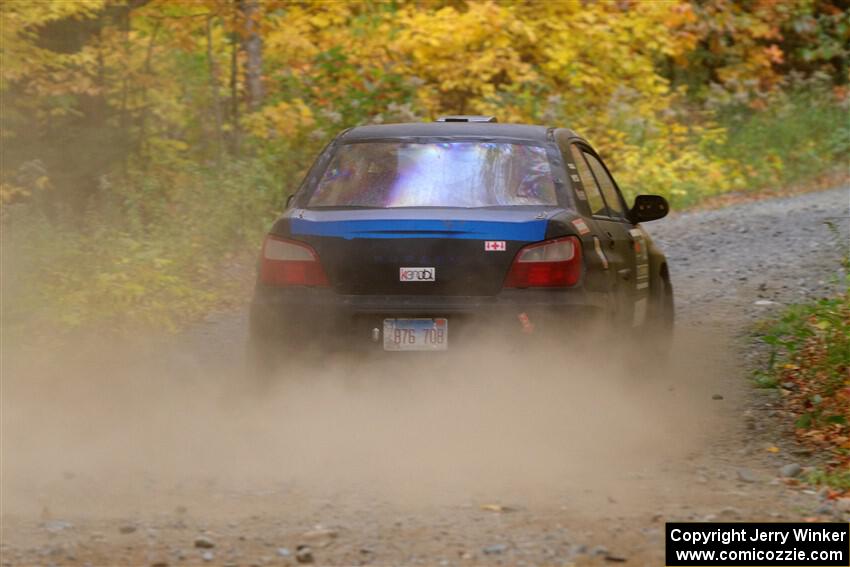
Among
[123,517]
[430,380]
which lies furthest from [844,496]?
[123,517]

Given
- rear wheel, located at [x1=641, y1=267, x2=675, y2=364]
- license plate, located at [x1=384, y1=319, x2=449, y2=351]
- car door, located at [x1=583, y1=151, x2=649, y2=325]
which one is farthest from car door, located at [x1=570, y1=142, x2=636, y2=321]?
license plate, located at [x1=384, y1=319, x2=449, y2=351]

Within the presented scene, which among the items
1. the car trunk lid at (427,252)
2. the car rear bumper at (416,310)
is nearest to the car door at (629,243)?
the car rear bumper at (416,310)

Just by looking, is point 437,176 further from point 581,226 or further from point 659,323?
point 659,323

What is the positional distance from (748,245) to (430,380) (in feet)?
31.3

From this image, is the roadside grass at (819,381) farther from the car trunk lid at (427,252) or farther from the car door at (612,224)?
the car trunk lid at (427,252)

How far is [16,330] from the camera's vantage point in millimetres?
10180

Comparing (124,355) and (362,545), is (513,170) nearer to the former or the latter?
(362,545)

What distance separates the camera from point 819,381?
29.1 ft

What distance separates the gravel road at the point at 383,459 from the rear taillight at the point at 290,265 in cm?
43

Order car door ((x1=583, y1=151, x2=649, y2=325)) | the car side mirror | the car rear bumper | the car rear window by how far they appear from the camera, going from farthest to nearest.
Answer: the car side mirror < car door ((x1=583, y1=151, x2=649, y2=325)) < the car rear window < the car rear bumper

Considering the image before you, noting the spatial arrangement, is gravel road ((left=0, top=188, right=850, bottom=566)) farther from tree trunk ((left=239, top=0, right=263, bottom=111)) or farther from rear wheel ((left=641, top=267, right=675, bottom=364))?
tree trunk ((left=239, top=0, right=263, bottom=111))

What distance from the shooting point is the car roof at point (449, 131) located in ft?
26.7

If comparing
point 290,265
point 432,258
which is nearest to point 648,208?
point 432,258

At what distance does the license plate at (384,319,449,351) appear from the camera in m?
7.21
